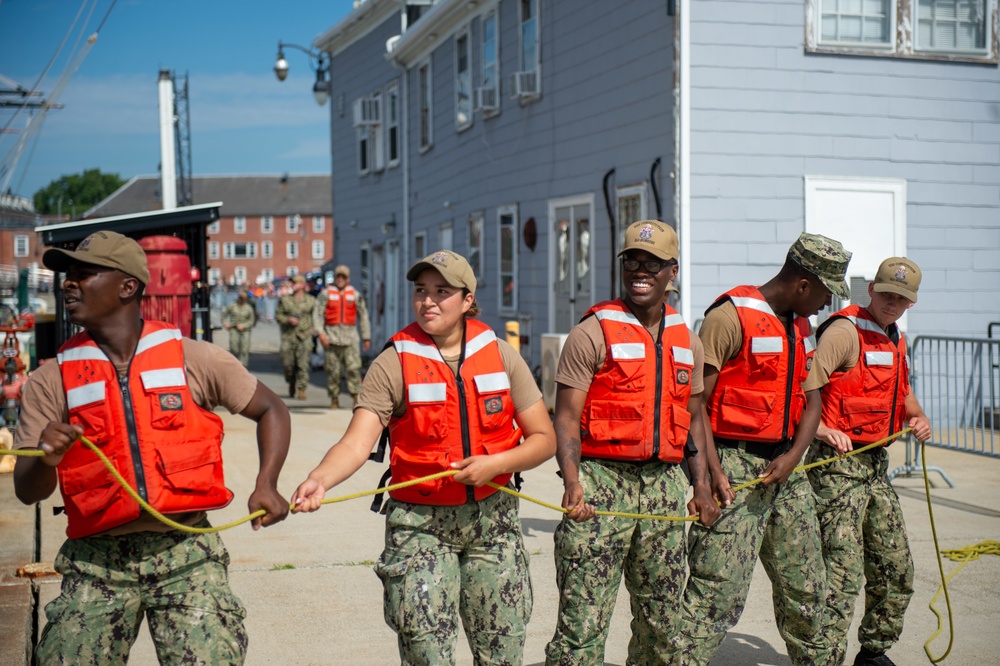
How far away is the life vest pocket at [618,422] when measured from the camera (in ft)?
15.0

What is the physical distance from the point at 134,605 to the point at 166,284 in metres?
9.01

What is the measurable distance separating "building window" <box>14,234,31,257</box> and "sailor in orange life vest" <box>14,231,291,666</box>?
389 ft

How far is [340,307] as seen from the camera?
16453 millimetres

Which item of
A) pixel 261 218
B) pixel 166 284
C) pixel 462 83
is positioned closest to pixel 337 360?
pixel 166 284

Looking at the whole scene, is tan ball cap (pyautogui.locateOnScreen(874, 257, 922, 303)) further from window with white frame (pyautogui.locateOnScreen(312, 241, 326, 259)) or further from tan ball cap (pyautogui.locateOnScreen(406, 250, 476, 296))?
window with white frame (pyautogui.locateOnScreen(312, 241, 326, 259))

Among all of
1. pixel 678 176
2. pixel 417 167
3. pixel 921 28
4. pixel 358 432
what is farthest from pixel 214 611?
pixel 417 167

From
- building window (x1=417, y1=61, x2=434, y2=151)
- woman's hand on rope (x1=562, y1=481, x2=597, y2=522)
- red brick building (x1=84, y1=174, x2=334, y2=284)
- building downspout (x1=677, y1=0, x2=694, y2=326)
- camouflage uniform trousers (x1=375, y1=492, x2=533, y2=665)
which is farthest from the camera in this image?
red brick building (x1=84, y1=174, x2=334, y2=284)

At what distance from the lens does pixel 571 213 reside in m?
16.1

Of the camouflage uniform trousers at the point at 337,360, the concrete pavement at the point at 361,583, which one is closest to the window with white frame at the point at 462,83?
the camouflage uniform trousers at the point at 337,360

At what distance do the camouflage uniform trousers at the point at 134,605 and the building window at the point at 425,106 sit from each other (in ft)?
64.2

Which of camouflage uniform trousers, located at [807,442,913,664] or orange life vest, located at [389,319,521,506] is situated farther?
camouflage uniform trousers, located at [807,442,913,664]

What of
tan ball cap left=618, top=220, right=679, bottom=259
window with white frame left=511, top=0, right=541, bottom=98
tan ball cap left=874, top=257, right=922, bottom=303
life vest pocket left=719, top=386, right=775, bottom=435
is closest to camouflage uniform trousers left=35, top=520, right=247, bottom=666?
tan ball cap left=618, top=220, right=679, bottom=259

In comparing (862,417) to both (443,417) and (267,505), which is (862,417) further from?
(267,505)

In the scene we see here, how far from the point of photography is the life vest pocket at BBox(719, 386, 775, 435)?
16.5 feet
